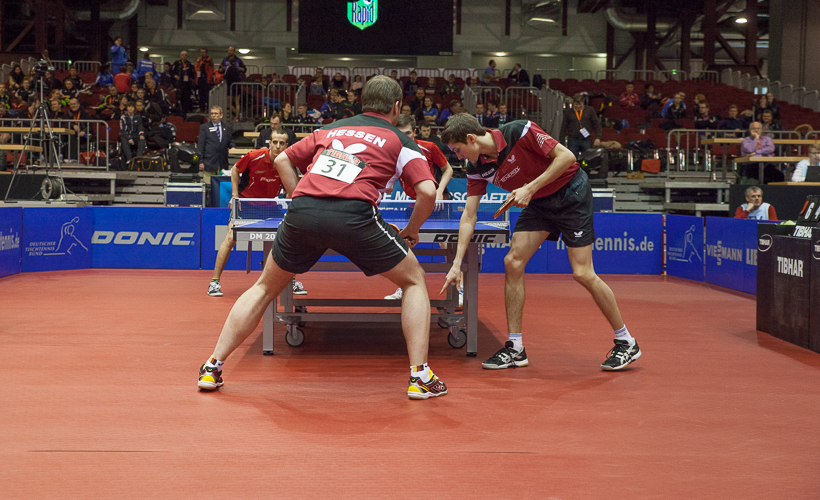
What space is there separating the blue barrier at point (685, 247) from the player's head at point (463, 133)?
22.4 feet

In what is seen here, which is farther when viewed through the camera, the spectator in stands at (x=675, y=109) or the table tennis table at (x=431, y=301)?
the spectator in stands at (x=675, y=109)

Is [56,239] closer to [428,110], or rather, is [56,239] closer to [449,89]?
[428,110]

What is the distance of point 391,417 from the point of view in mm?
3771

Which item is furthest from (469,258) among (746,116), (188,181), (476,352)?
(746,116)

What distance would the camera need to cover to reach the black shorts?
3809 mm

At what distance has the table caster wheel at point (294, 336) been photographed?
5.62m

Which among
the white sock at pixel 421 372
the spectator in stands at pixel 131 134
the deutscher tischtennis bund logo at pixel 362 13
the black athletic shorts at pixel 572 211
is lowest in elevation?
the white sock at pixel 421 372

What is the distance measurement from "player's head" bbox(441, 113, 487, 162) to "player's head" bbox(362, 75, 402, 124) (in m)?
0.55

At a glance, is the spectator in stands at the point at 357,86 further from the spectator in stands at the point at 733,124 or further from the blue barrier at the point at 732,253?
the blue barrier at the point at 732,253

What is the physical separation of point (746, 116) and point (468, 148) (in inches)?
611

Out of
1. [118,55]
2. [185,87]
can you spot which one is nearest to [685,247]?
[185,87]

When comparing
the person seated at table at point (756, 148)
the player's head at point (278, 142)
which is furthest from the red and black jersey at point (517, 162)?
the person seated at table at point (756, 148)

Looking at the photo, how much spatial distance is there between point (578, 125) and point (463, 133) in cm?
1053

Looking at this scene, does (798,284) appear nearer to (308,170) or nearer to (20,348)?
(308,170)
